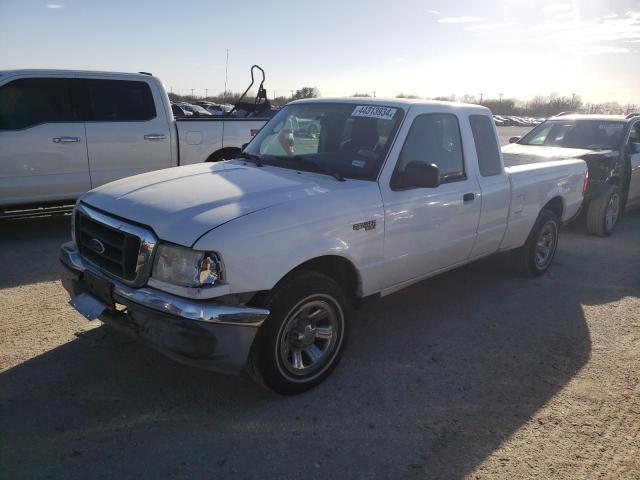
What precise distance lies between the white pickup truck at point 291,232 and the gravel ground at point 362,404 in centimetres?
41

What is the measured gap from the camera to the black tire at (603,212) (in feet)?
26.3

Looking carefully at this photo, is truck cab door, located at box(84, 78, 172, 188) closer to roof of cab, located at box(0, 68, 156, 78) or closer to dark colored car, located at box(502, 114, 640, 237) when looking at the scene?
roof of cab, located at box(0, 68, 156, 78)

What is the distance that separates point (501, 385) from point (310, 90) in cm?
1854

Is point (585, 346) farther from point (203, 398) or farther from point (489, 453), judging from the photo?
point (203, 398)

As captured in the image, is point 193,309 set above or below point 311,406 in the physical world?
above

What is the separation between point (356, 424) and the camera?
316cm

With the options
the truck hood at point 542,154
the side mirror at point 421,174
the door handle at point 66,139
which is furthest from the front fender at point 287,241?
the door handle at point 66,139

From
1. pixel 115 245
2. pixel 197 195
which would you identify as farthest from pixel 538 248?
pixel 115 245

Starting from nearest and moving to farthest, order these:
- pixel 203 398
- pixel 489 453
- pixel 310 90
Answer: pixel 489 453
pixel 203 398
pixel 310 90

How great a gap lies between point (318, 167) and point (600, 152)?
6.18m

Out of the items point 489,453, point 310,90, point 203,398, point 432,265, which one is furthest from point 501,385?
point 310,90

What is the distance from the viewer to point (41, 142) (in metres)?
6.63

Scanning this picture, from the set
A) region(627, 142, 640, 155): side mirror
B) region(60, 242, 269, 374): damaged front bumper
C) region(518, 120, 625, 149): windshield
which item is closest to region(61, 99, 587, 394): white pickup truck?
region(60, 242, 269, 374): damaged front bumper

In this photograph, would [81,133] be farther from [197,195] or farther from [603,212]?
[603,212]
